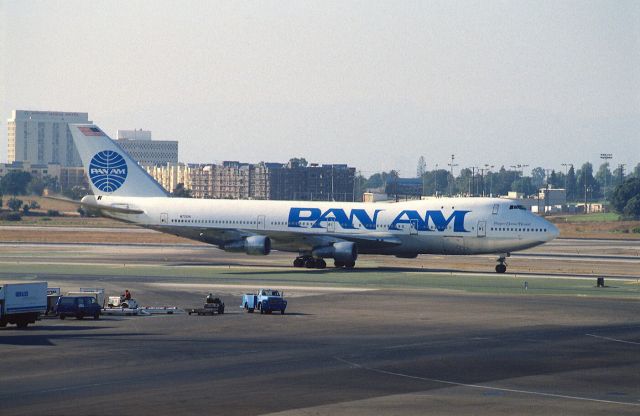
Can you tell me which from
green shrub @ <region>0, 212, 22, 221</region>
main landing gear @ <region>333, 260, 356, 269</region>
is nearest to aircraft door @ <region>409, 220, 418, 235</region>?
main landing gear @ <region>333, 260, 356, 269</region>

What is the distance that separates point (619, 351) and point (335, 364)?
47.6ft

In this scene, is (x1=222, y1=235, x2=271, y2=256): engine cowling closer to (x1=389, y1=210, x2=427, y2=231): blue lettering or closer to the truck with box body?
(x1=389, y1=210, x2=427, y2=231): blue lettering

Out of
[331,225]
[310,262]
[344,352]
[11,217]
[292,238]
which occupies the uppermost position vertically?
[11,217]

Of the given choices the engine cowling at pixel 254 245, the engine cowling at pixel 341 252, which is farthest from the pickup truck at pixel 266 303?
the engine cowling at pixel 254 245

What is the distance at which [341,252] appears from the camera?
95000 mm

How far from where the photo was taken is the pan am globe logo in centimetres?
10575

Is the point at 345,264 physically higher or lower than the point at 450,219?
lower

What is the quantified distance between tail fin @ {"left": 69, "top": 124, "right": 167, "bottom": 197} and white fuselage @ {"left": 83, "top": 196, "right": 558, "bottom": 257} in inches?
54.0

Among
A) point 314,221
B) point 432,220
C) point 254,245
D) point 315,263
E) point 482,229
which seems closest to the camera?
point 482,229

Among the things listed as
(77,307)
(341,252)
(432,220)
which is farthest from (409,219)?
(77,307)

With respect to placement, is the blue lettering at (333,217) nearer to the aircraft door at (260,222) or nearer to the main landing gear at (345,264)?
the aircraft door at (260,222)

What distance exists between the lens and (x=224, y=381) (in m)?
40.2

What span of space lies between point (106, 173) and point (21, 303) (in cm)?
5077

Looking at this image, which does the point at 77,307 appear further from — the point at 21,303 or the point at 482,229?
the point at 482,229
